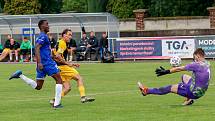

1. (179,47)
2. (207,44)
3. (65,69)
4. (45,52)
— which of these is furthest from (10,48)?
(45,52)

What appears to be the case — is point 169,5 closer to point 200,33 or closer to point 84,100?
point 200,33

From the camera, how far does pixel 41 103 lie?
18.4 m

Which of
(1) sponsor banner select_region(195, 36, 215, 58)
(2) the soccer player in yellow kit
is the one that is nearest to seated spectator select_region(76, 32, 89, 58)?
(1) sponsor banner select_region(195, 36, 215, 58)

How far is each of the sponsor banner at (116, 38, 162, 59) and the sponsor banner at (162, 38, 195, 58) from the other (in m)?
0.44

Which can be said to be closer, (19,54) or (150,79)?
(150,79)

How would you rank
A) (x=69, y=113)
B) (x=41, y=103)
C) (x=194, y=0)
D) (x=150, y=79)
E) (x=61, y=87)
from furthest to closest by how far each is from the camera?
1. (x=194, y=0)
2. (x=150, y=79)
3. (x=41, y=103)
4. (x=61, y=87)
5. (x=69, y=113)

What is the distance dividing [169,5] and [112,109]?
47016mm

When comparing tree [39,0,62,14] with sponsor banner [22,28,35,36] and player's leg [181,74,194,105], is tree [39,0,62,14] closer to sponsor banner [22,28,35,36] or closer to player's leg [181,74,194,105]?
sponsor banner [22,28,35,36]

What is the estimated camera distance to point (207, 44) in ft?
144

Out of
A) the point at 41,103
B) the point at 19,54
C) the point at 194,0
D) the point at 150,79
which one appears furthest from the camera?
the point at 194,0

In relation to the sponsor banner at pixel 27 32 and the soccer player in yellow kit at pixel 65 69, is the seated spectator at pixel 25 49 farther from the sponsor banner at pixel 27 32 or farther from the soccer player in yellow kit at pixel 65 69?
the soccer player in yellow kit at pixel 65 69

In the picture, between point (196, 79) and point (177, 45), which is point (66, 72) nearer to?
point (196, 79)

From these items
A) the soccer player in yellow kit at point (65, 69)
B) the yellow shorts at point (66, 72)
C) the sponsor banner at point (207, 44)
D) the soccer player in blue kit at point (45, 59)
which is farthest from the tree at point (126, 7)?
the soccer player in blue kit at point (45, 59)

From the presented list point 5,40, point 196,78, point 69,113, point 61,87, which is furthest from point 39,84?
point 5,40
